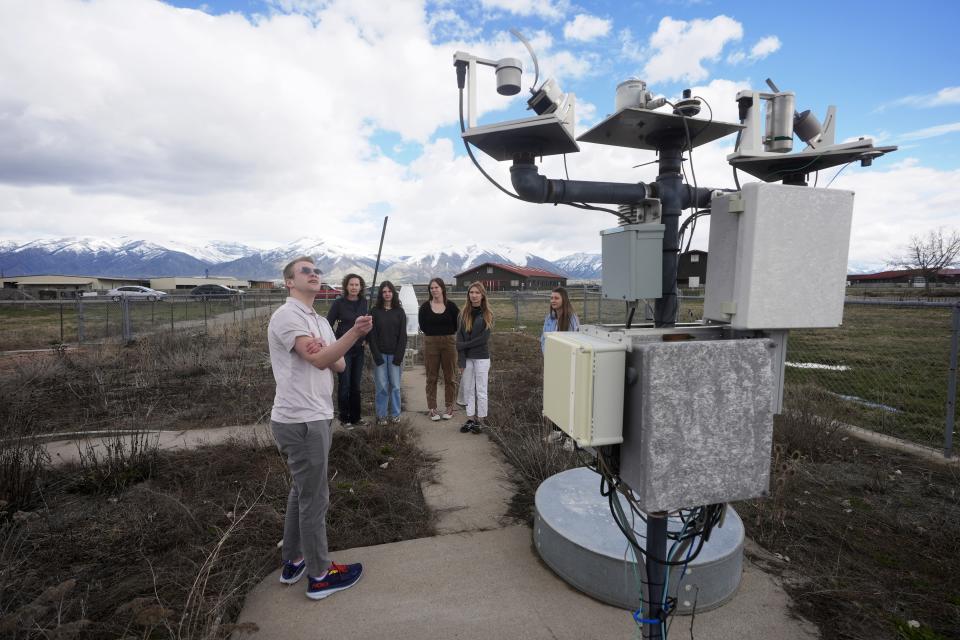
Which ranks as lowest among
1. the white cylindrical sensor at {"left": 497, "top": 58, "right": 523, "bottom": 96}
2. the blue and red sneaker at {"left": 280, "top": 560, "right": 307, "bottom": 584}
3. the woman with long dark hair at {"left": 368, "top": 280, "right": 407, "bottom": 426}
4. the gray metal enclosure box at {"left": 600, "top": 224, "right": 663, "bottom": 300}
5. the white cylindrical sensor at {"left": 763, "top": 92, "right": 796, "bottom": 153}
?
the blue and red sneaker at {"left": 280, "top": 560, "right": 307, "bottom": 584}

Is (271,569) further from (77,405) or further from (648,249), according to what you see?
(77,405)

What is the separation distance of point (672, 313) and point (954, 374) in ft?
15.3

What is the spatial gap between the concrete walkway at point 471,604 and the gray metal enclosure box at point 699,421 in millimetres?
844

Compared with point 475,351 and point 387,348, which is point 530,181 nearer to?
point 475,351

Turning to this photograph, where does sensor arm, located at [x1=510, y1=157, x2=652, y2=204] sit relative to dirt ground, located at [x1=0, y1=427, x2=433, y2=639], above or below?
above

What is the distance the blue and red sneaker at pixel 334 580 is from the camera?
2607 millimetres

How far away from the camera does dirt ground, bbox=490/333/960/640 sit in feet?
8.22

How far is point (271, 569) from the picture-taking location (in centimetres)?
291

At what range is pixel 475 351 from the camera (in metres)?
5.51

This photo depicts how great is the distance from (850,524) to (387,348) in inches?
178

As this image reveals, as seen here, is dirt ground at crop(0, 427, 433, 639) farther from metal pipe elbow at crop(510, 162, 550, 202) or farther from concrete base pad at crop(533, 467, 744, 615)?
metal pipe elbow at crop(510, 162, 550, 202)

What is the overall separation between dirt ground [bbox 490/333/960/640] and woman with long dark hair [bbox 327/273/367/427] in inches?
71.2

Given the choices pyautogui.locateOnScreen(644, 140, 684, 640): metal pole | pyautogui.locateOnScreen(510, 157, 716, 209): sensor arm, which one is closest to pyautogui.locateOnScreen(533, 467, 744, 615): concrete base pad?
pyautogui.locateOnScreen(644, 140, 684, 640): metal pole

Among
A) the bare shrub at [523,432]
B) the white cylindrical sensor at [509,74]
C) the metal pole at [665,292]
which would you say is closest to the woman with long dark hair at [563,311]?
the bare shrub at [523,432]
